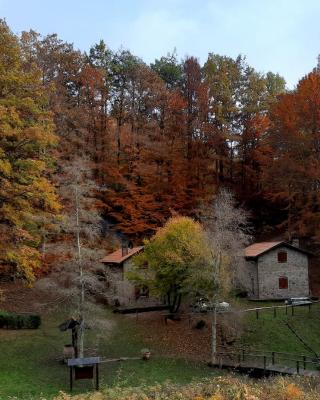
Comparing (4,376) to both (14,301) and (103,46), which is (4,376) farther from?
(103,46)

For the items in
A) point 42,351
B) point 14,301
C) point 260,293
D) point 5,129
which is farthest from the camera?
point 260,293

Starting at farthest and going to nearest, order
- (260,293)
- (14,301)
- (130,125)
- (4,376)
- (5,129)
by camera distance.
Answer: (130,125) → (260,293) → (14,301) → (5,129) → (4,376)

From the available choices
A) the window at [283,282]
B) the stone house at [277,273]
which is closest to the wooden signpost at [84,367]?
the stone house at [277,273]

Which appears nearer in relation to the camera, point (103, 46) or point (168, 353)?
point (168, 353)

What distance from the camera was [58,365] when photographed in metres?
23.2

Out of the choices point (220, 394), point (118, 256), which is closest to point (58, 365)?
point (220, 394)

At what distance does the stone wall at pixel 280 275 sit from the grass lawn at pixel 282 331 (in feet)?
13.2

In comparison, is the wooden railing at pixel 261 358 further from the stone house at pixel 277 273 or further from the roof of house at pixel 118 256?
the roof of house at pixel 118 256

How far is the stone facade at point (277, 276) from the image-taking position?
37.8 metres

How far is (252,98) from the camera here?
51.8m

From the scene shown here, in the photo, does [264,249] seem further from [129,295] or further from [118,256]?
[118,256]

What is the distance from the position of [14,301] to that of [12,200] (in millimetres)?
8627

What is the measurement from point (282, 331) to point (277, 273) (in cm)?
853

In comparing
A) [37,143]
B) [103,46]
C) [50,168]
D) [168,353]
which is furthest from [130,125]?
[168,353]
